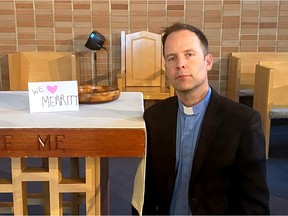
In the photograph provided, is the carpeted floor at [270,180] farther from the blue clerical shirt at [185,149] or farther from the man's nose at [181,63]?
the man's nose at [181,63]

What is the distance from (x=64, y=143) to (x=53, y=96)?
0.25m

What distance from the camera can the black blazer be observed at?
4.34ft

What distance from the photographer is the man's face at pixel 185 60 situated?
53.7 inches

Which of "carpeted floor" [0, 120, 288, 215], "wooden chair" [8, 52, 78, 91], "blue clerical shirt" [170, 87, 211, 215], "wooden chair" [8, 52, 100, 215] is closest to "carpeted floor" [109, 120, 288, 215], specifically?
"carpeted floor" [0, 120, 288, 215]

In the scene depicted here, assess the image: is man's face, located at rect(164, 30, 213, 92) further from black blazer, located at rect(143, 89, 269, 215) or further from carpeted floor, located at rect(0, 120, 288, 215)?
carpeted floor, located at rect(0, 120, 288, 215)

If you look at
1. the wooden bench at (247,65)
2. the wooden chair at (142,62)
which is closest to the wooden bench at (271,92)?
the wooden bench at (247,65)

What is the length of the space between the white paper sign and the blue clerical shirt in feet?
1.37

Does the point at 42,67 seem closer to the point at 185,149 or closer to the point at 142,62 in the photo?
the point at 142,62

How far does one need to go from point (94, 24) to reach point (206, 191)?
3.03 metres

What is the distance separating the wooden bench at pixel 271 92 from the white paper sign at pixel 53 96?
214cm

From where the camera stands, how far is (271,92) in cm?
331

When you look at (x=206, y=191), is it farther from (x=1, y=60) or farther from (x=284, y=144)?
(x=1, y=60)

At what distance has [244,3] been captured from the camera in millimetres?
4098

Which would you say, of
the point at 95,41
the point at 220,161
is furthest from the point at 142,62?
the point at 220,161
